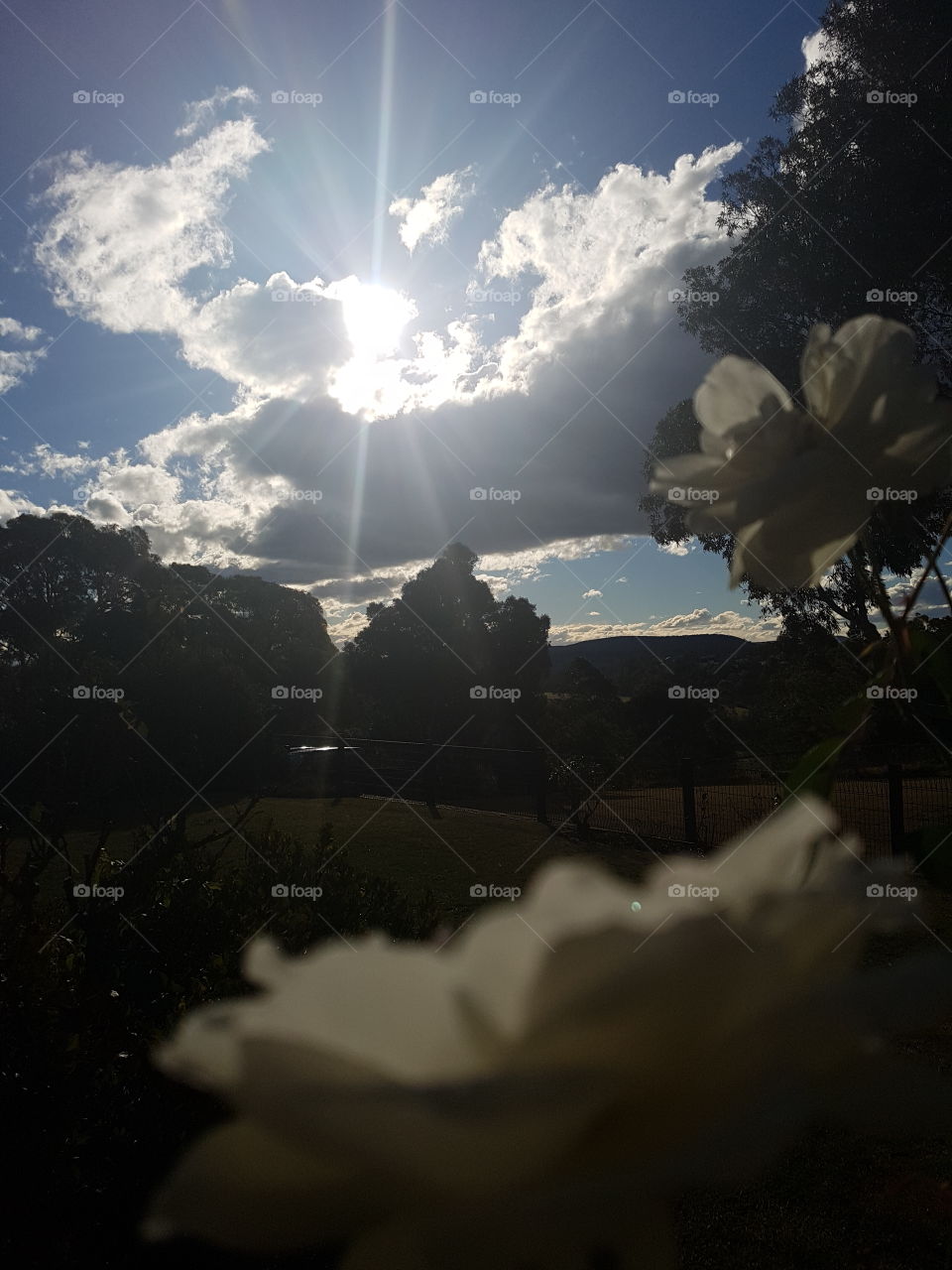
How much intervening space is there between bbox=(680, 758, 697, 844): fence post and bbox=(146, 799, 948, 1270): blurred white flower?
765 centimetres

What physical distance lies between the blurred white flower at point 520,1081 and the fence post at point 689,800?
7648 mm

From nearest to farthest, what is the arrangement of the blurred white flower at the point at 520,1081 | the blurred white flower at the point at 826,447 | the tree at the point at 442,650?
1. the blurred white flower at the point at 520,1081
2. the blurred white flower at the point at 826,447
3. the tree at the point at 442,650

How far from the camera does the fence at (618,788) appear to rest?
19.7 feet

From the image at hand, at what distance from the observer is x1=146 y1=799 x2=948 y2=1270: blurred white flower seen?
0.51 ft

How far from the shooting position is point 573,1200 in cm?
16

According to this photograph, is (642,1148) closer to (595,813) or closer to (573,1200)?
(573,1200)

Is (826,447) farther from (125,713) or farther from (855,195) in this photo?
(855,195)

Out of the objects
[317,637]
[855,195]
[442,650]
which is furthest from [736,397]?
[317,637]

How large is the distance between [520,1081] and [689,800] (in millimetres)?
7856

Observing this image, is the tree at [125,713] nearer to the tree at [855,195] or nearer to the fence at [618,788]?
the fence at [618,788]

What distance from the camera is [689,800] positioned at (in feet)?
24.6

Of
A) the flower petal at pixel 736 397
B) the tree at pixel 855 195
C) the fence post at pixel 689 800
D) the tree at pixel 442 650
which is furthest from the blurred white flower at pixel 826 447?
the tree at pixel 442 650

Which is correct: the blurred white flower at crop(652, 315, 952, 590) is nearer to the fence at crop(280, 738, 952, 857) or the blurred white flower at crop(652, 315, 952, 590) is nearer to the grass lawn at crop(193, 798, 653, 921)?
the fence at crop(280, 738, 952, 857)

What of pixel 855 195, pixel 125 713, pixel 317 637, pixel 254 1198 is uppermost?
pixel 317 637
